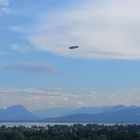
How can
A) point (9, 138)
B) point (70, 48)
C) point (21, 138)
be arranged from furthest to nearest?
1. point (9, 138)
2. point (21, 138)
3. point (70, 48)

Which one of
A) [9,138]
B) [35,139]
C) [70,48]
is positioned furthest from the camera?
[9,138]

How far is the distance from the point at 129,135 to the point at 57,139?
13.7 meters

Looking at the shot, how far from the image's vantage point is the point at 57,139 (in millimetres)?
81375

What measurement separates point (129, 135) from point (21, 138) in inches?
744

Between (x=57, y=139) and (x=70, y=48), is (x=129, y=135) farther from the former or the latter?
(x=70, y=48)

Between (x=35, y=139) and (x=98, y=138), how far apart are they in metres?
10.2

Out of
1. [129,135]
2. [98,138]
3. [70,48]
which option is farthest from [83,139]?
[70,48]

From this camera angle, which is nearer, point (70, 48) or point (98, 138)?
point (70, 48)

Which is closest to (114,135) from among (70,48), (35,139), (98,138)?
(98,138)

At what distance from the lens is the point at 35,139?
80062 millimetres

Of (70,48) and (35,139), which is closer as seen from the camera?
(70,48)

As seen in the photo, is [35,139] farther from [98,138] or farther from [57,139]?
[98,138]

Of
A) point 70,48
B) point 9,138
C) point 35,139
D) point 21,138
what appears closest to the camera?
point 70,48

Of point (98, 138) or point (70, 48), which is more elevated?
point (70, 48)
